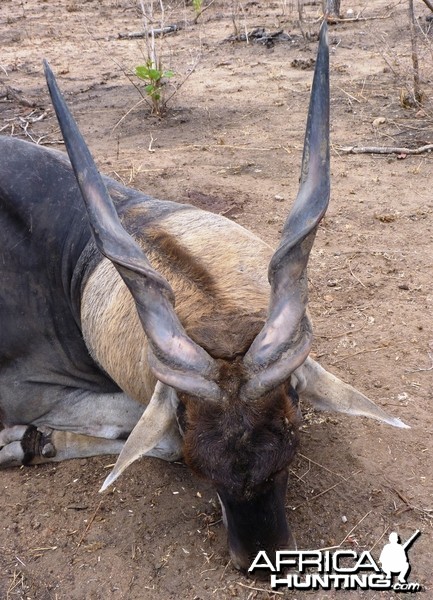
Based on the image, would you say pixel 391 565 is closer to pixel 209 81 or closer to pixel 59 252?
pixel 59 252

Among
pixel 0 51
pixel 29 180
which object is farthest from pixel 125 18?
pixel 29 180

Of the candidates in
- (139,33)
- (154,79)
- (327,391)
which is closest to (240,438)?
(327,391)

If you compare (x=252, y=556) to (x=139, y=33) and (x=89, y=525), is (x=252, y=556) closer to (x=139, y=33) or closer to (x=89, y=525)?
(x=89, y=525)

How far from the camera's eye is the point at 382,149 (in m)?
8.25

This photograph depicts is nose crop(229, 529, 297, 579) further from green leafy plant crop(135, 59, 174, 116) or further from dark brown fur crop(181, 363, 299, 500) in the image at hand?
green leafy plant crop(135, 59, 174, 116)

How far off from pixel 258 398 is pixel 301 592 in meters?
1.13

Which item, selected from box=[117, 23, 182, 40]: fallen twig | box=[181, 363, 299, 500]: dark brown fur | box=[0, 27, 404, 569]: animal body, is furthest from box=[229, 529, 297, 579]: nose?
box=[117, 23, 182, 40]: fallen twig

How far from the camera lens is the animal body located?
321 cm

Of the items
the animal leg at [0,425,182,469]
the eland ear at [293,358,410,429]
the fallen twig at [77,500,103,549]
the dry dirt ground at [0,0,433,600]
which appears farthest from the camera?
the animal leg at [0,425,182,469]

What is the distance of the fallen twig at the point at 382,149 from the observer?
8125 mm

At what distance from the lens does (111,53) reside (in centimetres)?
1384

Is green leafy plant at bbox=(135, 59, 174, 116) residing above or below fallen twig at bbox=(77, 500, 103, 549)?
above

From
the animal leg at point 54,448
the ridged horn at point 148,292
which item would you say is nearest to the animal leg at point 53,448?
the animal leg at point 54,448

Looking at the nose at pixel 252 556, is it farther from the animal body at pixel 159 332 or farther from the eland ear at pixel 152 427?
the eland ear at pixel 152 427
